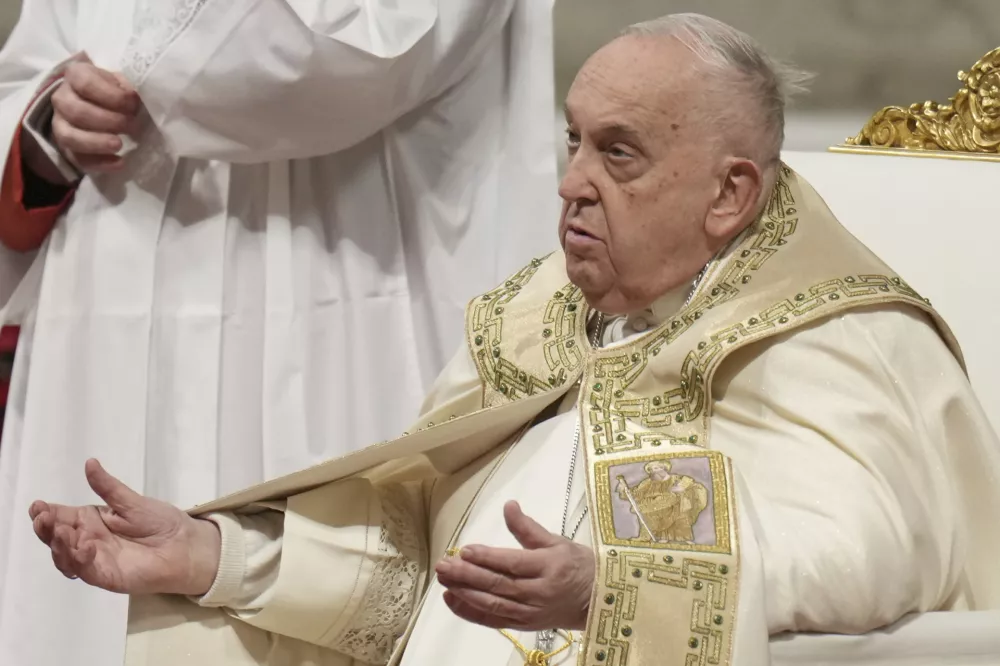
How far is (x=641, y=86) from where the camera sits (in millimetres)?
1741

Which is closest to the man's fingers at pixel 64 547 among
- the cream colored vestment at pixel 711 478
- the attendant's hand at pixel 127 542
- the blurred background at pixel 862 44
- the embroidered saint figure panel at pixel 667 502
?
the attendant's hand at pixel 127 542

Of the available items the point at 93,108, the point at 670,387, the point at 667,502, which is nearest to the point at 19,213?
the point at 93,108

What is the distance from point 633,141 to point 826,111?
1.83 meters

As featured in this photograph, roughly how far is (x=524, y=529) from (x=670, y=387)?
40 cm

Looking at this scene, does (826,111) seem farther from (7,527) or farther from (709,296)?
(7,527)

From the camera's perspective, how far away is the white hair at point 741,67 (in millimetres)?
1743

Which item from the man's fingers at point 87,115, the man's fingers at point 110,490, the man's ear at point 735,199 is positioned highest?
the man's fingers at point 87,115

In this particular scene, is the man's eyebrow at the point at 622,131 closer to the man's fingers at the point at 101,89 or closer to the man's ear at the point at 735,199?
the man's ear at the point at 735,199

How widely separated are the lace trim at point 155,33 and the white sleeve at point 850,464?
125 cm

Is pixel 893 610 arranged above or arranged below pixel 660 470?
below

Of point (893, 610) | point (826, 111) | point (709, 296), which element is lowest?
point (893, 610)

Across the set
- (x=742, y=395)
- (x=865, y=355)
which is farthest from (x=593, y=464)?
(x=865, y=355)

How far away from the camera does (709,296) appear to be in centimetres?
179

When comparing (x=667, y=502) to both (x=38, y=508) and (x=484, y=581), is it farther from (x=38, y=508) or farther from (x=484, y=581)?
(x=38, y=508)
